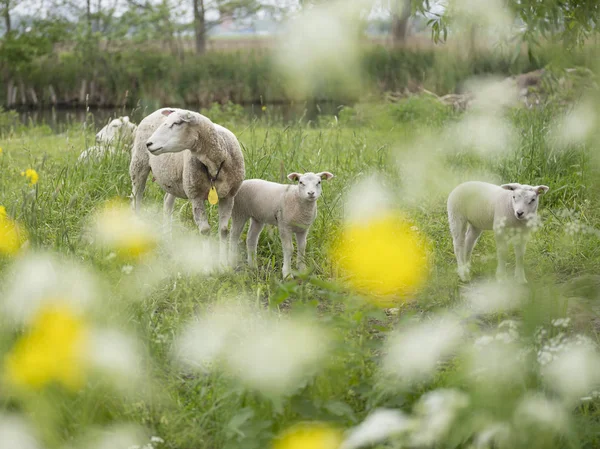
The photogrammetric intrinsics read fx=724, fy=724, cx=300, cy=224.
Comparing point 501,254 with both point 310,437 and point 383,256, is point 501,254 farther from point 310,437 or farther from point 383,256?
point 310,437

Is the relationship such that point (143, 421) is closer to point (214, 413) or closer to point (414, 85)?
point (214, 413)

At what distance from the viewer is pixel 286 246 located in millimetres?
4449

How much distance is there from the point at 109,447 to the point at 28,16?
22.3m

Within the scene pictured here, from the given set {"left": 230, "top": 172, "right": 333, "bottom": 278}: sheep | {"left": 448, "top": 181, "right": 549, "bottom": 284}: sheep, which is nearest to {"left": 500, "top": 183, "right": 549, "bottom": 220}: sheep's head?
{"left": 448, "top": 181, "right": 549, "bottom": 284}: sheep

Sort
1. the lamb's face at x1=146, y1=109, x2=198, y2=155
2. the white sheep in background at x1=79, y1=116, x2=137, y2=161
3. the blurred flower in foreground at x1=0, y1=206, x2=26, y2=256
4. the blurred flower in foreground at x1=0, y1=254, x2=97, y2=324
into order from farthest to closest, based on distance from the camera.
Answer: the white sheep in background at x1=79, y1=116, x2=137, y2=161
the lamb's face at x1=146, y1=109, x2=198, y2=155
the blurred flower in foreground at x1=0, y1=206, x2=26, y2=256
the blurred flower in foreground at x1=0, y1=254, x2=97, y2=324

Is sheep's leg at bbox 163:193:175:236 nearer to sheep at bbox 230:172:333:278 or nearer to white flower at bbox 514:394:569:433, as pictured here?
sheep at bbox 230:172:333:278

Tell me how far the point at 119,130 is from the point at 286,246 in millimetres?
2831

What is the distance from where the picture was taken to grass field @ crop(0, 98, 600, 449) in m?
2.20

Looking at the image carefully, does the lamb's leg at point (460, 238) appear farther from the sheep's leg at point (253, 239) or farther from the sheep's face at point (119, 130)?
the sheep's face at point (119, 130)

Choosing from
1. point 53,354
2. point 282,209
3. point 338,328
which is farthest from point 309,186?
point 53,354

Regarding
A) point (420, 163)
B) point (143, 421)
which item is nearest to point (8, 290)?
point (143, 421)

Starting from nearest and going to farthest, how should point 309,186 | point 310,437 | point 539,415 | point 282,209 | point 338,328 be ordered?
point 539,415
point 310,437
point 338,328
point 309,186
point 282,209

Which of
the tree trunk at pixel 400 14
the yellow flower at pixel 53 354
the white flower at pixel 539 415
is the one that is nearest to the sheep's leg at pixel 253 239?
the tree trunk at pixel 400 14

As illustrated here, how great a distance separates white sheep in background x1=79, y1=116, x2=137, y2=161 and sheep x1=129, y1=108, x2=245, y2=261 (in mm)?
1531
